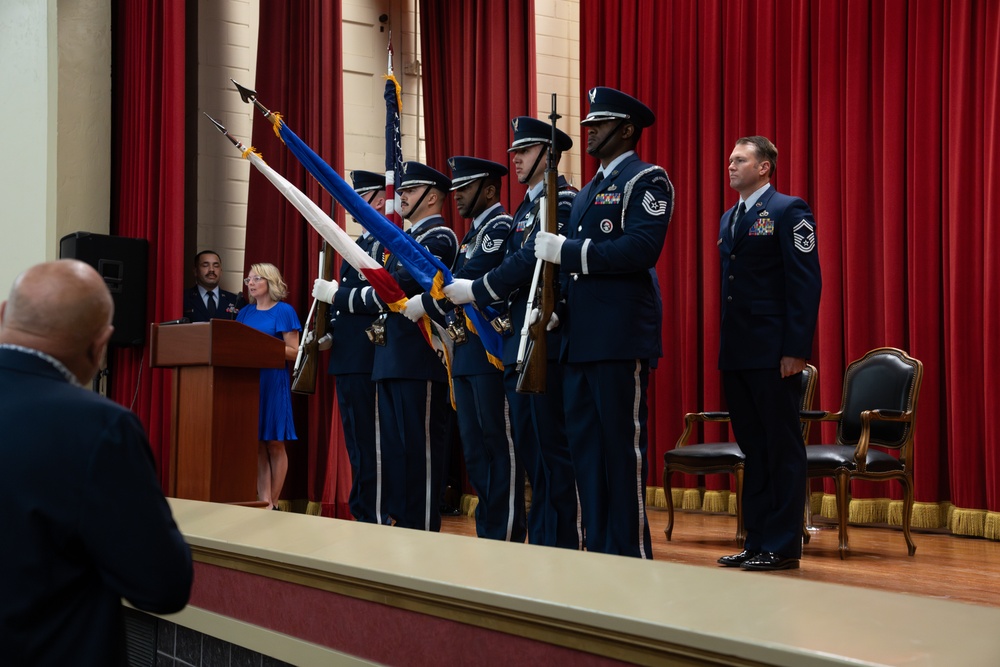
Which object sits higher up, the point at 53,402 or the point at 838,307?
the point at 838,307

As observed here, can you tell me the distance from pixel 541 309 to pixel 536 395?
39 centimetres

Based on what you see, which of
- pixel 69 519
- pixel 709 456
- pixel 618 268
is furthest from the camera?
pixel 709 456

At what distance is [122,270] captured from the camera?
218 inches

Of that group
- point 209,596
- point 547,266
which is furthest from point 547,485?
point 209,596

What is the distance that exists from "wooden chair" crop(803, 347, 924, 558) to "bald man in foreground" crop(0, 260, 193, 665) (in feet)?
9.34

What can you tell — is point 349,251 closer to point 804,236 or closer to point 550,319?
point 550,319

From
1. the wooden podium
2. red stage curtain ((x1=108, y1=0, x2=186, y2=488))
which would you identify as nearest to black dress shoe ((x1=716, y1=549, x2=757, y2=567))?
the wooden podium

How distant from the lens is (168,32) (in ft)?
18.5

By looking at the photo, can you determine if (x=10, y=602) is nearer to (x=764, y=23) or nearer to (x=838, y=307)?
(x=838, y=307)

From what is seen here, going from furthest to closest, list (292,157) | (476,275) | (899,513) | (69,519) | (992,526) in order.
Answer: (292,157)
(899,513)
(992,526)
(476,275)
(69,519)

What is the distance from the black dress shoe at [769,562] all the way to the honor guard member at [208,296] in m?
3.51

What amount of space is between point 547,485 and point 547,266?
2.39 feet

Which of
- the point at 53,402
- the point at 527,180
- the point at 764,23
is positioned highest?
the point at 764,23

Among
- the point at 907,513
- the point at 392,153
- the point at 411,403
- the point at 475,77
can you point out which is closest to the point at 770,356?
the point at 907,513
